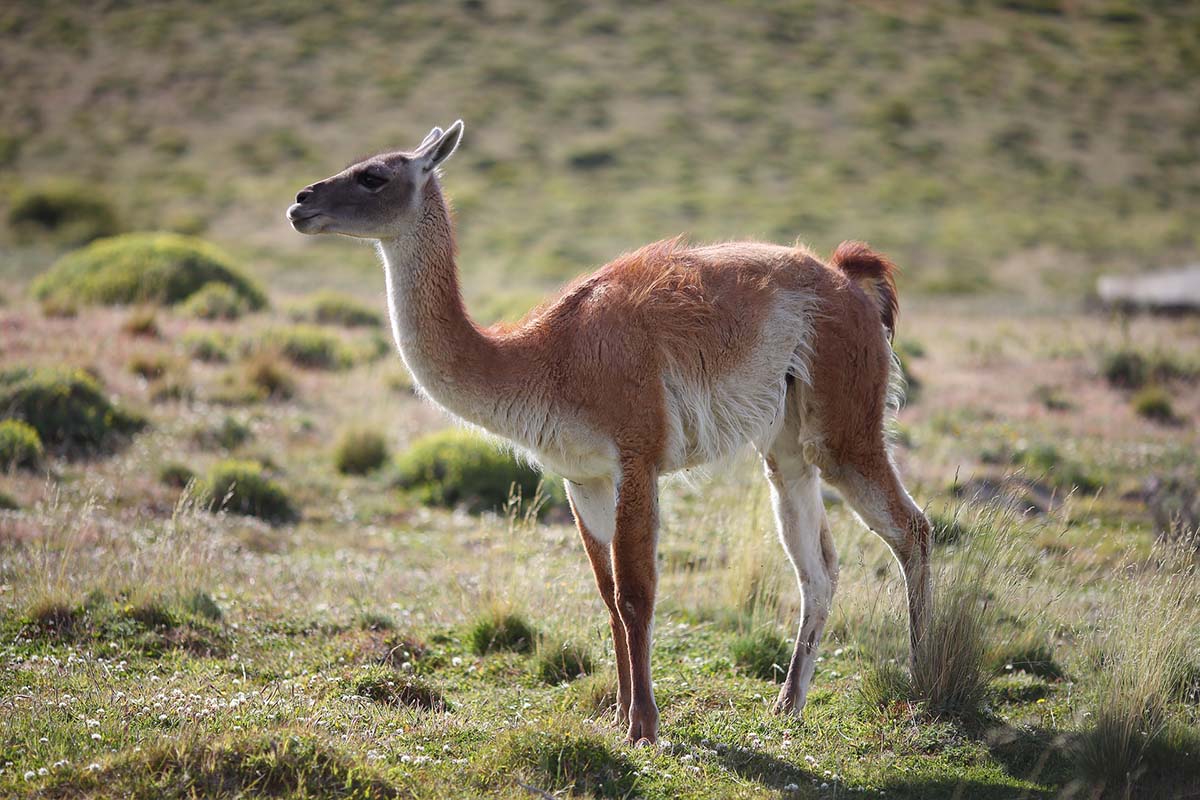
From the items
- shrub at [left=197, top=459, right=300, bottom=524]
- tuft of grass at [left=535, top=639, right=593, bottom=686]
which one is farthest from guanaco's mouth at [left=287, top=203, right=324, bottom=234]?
shrub at [left=197, top=459, right=300, bottom=524]

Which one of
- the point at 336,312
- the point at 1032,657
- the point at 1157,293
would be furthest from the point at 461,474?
the point at 1157,293

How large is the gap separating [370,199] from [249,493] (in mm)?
5114

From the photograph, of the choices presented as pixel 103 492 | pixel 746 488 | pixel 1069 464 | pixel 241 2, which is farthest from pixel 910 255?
pixel 241 2

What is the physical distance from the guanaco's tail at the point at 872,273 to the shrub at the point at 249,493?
5814 millimetres

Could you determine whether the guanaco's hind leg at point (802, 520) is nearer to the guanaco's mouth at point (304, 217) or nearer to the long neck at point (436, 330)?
the long neck at point (436, 330)

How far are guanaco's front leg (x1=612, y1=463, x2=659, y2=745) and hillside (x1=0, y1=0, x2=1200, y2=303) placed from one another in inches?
855

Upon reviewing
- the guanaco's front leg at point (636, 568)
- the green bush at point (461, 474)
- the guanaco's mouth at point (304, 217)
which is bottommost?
the green bush at point (461, 474)

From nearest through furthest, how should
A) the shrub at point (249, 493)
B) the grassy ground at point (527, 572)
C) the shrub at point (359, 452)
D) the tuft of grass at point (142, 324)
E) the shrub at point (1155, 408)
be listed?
the grassy ground at point (527, 572) → the shrub at point (249, 493) → the shrub at point (359, 452) → the shrub at point (1155, 408) → the tuft of grass at point (142, 324)

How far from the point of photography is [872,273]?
6.93 m

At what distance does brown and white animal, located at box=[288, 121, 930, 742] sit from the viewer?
5840 mm

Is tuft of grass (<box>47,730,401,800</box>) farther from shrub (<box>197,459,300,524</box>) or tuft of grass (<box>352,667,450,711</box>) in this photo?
shrub (<box>197,459,300,524</box>)

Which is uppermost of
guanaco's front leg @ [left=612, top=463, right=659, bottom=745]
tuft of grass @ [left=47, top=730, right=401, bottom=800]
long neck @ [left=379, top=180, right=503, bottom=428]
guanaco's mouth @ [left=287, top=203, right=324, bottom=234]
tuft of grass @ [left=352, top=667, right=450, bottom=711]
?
guanaco's mouth @ [left=287, top=203, right=324, bottom=234]

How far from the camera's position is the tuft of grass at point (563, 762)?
5.00 m

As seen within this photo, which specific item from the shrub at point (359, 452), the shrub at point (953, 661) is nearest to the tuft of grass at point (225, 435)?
the shrub at point (359, 452)
